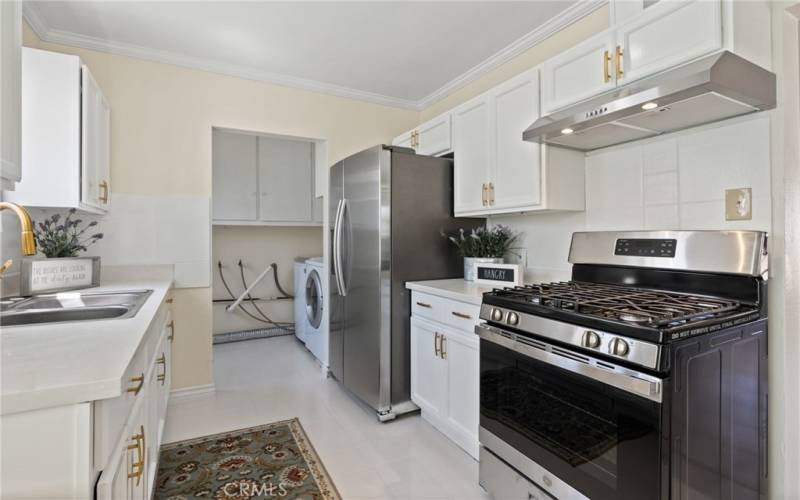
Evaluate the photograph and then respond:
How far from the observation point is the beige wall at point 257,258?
4.60m

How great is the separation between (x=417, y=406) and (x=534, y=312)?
1.43 meters

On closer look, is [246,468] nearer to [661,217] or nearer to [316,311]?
[316,311]

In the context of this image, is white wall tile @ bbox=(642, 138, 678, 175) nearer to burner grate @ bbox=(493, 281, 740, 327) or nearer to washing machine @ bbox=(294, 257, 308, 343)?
burner grate @ bbox=(493, 281, 740, 327)

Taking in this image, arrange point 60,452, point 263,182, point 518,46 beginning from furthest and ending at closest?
point 263,182 < point 518,46 < point 60,452

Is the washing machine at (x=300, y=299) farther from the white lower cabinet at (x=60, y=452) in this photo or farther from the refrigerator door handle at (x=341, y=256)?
the white lower cabinet at (x=60, y=452)

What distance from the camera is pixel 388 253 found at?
8.30 feet

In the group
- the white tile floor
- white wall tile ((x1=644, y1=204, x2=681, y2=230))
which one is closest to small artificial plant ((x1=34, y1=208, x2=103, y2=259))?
the white tile floor

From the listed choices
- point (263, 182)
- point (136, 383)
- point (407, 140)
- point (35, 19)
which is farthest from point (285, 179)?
point (136, 383)

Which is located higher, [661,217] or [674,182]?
[674,182]

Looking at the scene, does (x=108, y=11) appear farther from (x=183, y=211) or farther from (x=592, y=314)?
(x=592, y=314)

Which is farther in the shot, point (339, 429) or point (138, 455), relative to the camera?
point (339, 429)

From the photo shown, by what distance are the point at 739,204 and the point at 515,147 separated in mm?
1027

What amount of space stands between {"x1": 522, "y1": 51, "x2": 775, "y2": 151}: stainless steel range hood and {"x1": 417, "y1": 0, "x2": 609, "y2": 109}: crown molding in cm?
84

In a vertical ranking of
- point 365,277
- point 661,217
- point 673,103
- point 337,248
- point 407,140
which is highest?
point 407,140
